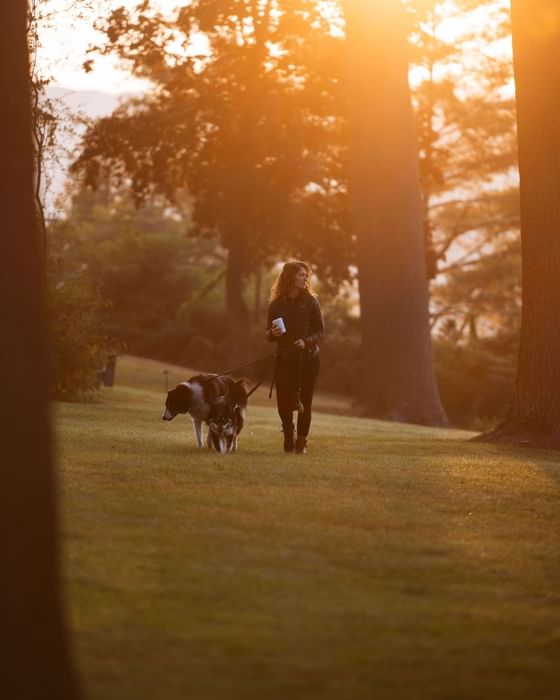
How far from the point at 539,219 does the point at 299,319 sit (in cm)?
520

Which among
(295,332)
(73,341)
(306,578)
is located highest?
(73,341)

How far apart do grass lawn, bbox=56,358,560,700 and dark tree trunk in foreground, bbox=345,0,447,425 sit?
16459 mm

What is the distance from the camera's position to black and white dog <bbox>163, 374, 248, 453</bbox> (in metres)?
15.7

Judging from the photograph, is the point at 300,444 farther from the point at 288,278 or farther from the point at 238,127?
the point at 238,127

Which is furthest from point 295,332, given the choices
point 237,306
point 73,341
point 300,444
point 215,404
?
point 237,306

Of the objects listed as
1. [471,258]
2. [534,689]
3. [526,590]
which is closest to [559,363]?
[526,590]

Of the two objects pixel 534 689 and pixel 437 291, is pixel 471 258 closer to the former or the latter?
pixel 437 291

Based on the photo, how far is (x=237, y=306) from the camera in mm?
45688

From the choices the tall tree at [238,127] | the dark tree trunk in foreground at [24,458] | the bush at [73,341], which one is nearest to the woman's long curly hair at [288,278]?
the dark tree trunk in foreground at [24,458]

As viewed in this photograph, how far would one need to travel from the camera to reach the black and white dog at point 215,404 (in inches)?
617

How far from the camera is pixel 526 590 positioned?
9.24 m

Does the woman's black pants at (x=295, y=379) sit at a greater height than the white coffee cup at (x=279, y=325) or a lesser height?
lesser

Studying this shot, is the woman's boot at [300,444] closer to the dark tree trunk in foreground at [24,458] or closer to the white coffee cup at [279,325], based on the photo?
the white coffee cup at [279,325]

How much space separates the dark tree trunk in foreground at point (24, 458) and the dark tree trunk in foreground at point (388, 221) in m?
24.4
